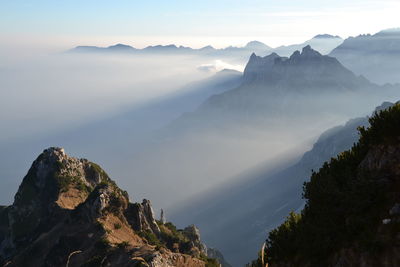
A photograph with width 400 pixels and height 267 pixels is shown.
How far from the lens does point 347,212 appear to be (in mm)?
23828

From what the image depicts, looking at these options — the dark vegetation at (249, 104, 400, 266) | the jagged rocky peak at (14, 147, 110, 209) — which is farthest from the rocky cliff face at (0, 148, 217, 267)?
the dark vegetation at (249, 104, 400, 266)

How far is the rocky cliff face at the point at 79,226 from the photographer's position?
63500 millimetres

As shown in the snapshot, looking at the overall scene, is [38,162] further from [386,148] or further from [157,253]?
[386,148]

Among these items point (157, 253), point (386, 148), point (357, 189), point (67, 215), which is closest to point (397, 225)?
point (357, 189)

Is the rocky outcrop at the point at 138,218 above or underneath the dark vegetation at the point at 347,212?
underneath

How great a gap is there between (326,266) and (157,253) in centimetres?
3624

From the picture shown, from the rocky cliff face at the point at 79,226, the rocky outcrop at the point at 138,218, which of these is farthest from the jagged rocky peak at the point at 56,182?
the rocky outcrop at the point at 138,218

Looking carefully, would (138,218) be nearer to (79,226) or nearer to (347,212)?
(79,226)

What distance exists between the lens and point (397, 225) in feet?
Result: 65.2


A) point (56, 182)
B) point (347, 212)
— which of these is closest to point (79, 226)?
point (56, 182)

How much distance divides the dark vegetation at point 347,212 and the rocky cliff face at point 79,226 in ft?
96.1

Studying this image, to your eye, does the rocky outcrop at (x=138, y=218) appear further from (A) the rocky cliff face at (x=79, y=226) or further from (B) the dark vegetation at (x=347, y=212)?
(B) the dark vegetation at (x=347, y=212)

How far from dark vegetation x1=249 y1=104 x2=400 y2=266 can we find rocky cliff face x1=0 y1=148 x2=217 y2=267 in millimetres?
29286

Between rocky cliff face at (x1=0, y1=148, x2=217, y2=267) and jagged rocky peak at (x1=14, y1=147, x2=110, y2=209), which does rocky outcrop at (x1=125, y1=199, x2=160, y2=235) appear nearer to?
rocky cliff face at (x1=0, y1=148, x2=217, y2=267)
